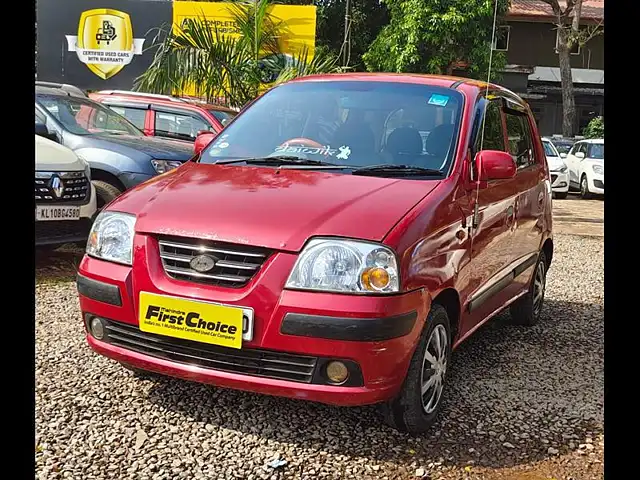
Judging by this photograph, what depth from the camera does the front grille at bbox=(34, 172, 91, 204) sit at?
5.75 metres

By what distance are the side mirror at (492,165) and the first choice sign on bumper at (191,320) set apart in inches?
60.9

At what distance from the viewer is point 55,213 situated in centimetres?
583

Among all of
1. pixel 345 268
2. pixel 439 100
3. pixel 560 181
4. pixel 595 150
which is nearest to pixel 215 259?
pixel 345 268

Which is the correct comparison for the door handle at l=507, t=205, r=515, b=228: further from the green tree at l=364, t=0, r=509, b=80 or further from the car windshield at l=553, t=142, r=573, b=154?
the car windshield at l=553, t=142, r=573, b=154

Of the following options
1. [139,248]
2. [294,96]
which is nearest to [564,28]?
[294,96]

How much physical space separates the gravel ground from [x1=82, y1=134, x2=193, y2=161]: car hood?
118 inches

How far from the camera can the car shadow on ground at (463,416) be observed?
120 inches

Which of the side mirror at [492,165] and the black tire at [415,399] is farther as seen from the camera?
the side mirror at [492,165]

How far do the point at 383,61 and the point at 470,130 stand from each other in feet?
47.2

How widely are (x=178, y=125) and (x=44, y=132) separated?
2.71 metres

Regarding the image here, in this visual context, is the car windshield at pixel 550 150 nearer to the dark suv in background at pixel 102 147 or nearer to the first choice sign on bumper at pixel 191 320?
the dark suv in background at pixel 102 147

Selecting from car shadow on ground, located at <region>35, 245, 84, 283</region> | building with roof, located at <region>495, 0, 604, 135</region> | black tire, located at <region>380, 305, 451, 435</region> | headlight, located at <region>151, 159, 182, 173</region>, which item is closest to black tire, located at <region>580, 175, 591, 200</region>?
building with roof, located at <region>495, 0, 604, 135</region>

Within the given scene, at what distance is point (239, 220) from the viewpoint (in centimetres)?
289

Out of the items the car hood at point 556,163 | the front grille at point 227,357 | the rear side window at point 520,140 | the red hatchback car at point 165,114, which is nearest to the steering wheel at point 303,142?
the front grille at point 227,357
